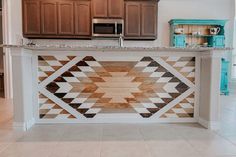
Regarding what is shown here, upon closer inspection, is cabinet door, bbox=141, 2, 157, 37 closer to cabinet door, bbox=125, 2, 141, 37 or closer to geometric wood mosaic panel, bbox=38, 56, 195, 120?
cabinet door, bbox=125, 2, 141, 37

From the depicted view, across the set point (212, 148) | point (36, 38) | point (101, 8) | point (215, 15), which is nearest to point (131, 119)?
point (212, 148)

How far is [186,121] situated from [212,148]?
887 mm

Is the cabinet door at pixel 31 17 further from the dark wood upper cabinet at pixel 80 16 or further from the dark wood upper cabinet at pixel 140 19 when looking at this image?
the dark wood upper cabinet at pixel 140 19

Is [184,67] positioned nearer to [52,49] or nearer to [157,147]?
[157,147]

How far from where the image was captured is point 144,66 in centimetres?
274

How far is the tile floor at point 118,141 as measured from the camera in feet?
6.05

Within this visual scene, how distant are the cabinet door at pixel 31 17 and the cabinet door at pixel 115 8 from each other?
171 cm

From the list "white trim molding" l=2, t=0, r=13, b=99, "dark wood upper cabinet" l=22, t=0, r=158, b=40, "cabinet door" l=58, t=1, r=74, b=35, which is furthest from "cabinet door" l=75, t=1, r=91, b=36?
"white trim molding" l=2, t=0, r=13, b=99

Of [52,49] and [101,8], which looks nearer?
[52,49]

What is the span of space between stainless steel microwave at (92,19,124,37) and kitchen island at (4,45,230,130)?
7.85ft

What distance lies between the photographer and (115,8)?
16.4ft

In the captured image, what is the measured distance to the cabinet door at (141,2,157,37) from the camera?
505 cm

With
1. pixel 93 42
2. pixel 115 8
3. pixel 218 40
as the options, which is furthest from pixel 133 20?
pixel 218 40

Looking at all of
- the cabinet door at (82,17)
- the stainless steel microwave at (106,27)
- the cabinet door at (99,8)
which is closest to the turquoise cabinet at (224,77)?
the stainless steel microwave at (106,27)
